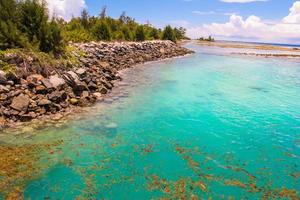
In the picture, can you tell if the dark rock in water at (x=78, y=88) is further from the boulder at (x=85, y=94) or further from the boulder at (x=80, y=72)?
the boulder at (x=80, y=72)

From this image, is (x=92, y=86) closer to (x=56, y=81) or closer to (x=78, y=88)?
(x=78, y=88)

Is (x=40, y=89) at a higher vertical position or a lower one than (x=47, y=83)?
lower

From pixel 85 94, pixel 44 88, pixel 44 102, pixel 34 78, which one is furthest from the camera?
pixel 85 94

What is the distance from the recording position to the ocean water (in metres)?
9.04

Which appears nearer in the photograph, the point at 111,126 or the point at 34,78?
the point at 111,126

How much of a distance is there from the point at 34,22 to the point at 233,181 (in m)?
19.2

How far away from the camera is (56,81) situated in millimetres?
17625

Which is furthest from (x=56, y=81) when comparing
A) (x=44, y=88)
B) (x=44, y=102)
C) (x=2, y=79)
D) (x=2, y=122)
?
(x=2, y=122)

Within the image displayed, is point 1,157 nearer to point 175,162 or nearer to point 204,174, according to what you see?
point 175,162

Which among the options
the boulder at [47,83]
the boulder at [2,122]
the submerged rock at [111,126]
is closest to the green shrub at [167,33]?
the boulder at [47,83]

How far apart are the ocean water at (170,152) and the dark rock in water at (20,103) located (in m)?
2.59

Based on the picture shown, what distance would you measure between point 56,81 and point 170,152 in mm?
10062

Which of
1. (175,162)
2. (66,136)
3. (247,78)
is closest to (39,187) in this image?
(66,136)

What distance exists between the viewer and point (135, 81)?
2625cm
